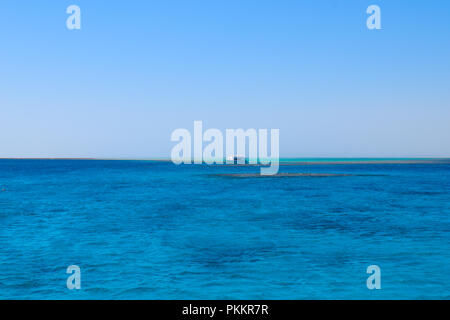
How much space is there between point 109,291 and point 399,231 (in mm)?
20248

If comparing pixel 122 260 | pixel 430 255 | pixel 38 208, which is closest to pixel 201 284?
pixel 122 260

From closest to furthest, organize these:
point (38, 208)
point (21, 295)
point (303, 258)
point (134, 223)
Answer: point (21, 295), point (303, 258), point (134, 223), point (38, 208)

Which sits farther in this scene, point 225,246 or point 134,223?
point 134,223

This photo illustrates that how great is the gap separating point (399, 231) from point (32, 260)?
2352 centimetres

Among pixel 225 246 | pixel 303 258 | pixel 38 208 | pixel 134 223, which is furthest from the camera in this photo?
pixel 38 208

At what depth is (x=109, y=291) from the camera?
14.7 metres

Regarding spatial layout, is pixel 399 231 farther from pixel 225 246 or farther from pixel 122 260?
pixel 122 260

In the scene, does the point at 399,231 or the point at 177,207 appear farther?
the point at 177,207

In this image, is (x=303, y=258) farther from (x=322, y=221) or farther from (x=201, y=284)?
(x=322, y=221)

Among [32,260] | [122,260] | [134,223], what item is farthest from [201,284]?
[134,223]
